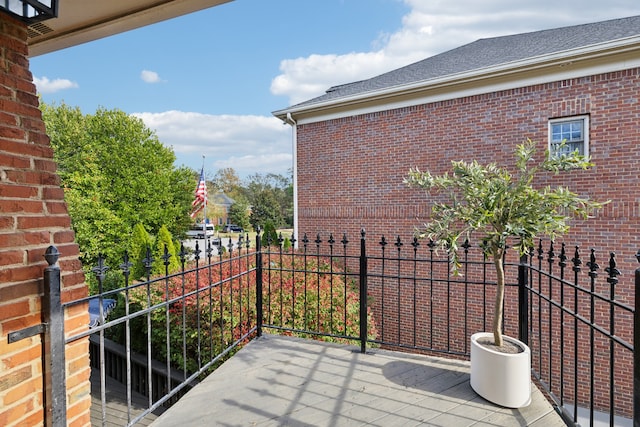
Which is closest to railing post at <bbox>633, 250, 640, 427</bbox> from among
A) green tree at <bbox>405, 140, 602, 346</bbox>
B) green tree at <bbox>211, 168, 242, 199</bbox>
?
green tree at <bbox>405, 140, 602, 346</bbox>

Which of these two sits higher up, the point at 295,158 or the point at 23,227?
the point at 295,158

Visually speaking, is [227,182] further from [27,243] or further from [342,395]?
[27,243]

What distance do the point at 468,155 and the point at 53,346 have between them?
24.6ft

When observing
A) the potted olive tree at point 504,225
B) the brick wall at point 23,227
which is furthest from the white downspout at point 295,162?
the brick wall at point 23,227

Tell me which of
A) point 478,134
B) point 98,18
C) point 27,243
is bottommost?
point 27,243

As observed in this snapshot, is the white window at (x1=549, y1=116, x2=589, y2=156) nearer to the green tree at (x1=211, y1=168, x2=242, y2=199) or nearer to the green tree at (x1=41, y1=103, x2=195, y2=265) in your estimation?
the green tree at (x1=41, y1=103, x2=195, y2=265)

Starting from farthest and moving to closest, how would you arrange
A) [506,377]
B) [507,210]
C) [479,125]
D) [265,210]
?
[265,210] → [479,125] → [507,210] → [506,377]

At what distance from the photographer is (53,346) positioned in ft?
5.00

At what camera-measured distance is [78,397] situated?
169cm

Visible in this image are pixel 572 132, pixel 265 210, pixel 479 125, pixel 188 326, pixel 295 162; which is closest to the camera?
pixel 188 326

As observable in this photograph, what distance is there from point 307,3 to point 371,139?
133 inches

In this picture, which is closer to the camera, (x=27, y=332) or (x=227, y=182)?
(x=27, y=332)

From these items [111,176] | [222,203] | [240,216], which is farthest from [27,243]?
[222,203]

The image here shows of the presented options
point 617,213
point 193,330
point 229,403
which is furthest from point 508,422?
point 617,213
